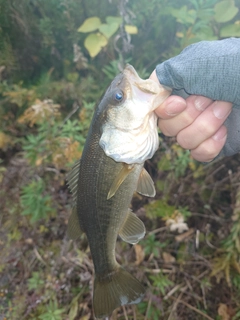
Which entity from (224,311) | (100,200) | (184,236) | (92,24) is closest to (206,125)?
(100,200)

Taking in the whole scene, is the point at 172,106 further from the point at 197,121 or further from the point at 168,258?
the point at 168,258

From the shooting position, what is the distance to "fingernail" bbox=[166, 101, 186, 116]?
1314mm

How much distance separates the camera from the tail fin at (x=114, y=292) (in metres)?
1.70

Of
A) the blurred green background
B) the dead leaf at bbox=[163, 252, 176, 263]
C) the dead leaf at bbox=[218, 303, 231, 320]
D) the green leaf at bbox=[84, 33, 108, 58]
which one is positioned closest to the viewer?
A: the dead leaf at bbox=[218, 303, 231, 320]

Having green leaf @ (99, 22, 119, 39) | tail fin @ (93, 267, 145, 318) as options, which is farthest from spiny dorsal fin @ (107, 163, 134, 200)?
green leaf @ (99, 22, 119, 39)

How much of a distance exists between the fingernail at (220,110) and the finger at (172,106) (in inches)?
5.2

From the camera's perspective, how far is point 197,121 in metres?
1.39

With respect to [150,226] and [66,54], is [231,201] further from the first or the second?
[66,54]

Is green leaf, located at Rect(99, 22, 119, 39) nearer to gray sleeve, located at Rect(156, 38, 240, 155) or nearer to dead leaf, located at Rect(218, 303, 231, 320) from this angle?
gray sleeve, located at Rect(156, 38, 240, 155)

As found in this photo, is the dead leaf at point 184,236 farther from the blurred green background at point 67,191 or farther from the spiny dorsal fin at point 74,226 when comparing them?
the spiny dorsal fin at point 74,226

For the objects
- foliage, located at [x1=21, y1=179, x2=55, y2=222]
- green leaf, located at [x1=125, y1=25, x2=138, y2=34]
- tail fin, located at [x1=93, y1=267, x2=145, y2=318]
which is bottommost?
foliage, located at [x1=21, y1=179, x2=55, y2=222]

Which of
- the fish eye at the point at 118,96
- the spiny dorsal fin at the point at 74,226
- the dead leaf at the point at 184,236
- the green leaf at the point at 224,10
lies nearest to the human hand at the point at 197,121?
the fish eye at the point at 118,96

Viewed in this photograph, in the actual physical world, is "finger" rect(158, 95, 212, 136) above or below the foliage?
above

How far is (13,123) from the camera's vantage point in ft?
9.91
